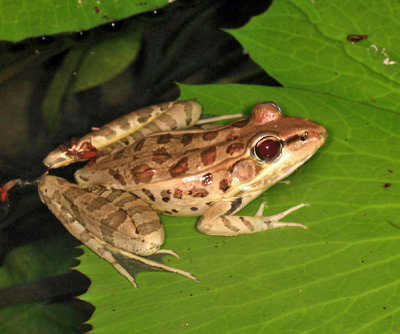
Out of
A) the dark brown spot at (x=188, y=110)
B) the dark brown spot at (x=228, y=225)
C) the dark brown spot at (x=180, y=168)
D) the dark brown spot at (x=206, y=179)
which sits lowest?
the dark brown spot at (x=228, y=225)

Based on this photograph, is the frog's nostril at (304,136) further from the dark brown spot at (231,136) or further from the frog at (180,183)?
the dark brown spot at (231,136)

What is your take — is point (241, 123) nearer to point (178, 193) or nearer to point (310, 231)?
point (178, 193)

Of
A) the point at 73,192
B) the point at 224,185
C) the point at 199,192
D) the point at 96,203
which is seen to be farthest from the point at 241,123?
the point at 73,192

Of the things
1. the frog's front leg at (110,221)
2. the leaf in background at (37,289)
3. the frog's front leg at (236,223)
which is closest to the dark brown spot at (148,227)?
A: the frog's front leg at (110,221)

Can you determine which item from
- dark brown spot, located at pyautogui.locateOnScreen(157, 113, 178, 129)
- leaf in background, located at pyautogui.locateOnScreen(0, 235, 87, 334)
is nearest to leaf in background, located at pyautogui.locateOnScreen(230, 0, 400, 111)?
dark brown spot, located at pyautogui.locateOnScreen(157, 113, 178, 129)

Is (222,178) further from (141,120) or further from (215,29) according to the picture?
(215,29)

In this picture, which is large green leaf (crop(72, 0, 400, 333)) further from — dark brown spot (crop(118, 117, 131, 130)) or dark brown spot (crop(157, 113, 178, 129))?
dark brown spot (crop(118, 117, 131, 130))

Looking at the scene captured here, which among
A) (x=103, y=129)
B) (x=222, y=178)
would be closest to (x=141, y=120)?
(x=103, y=129)
